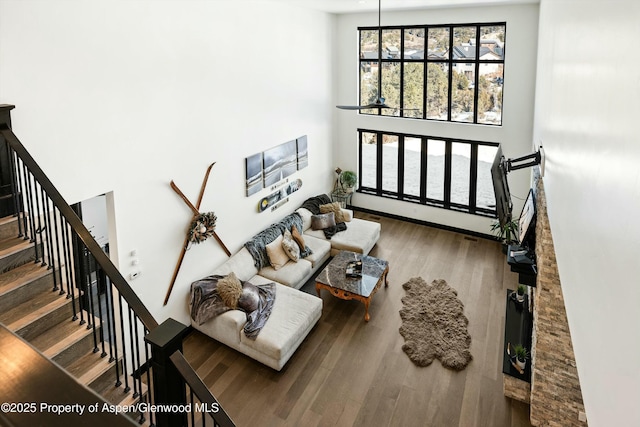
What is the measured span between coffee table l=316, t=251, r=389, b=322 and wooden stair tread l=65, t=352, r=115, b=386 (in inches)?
157

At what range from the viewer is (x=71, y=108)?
14.6 feet

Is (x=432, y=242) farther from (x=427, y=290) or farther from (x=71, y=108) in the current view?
(x=71, y=108)

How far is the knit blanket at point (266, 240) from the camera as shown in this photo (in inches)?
286

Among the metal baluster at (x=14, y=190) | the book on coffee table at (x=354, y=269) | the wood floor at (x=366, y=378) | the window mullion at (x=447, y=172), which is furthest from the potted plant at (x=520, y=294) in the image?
the metal baluster at (x=14, y=190)

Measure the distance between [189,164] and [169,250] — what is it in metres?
1.16

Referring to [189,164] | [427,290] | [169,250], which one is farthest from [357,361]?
[189,164]

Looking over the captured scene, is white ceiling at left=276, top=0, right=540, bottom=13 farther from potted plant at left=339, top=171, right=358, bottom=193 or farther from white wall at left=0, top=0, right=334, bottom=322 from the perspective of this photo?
potted plant at left=339, top=171, right=358, bottom=193

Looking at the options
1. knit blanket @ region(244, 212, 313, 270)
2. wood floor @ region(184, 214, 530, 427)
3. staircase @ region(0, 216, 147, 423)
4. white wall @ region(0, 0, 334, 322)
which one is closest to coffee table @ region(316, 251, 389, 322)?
wood floor @ region(184, 214, 530, 427)

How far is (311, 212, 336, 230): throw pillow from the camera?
344 inches

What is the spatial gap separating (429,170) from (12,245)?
25.8ft

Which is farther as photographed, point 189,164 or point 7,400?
point 189,164

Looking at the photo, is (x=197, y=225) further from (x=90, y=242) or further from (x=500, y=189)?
(x=500, y=189)

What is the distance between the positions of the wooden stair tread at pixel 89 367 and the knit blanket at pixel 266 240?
3991mm

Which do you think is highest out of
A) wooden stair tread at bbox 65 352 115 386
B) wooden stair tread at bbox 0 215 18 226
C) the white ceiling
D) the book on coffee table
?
the white ceiling
